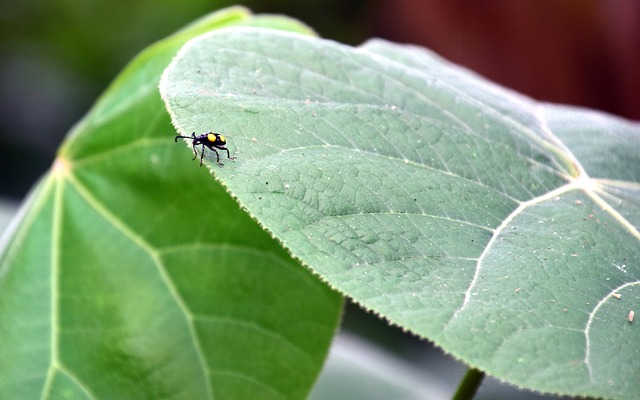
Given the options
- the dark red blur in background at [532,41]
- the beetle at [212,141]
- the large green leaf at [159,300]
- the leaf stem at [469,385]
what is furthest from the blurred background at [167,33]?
the beetle at [212,141]

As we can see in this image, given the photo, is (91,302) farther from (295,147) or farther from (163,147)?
(295,147)

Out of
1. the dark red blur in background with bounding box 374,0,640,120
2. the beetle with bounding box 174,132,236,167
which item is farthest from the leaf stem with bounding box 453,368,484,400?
the dark red blur in background with bounding box 374,0,640,120

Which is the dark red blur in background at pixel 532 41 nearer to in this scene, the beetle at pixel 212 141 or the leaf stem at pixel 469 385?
the leaf stem at pixel 469 385

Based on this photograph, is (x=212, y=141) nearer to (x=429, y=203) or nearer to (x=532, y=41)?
(x=429, y=203)

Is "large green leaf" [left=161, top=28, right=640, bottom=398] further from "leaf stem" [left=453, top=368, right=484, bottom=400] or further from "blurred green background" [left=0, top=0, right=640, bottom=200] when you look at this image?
"blurred green background" [left=0, top=0, right=640, bottom=200]

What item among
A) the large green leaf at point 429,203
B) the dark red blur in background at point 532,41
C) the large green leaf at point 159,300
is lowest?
the large green leaf at point 159,300

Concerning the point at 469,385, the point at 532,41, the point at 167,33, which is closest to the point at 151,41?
the point at 167,33
